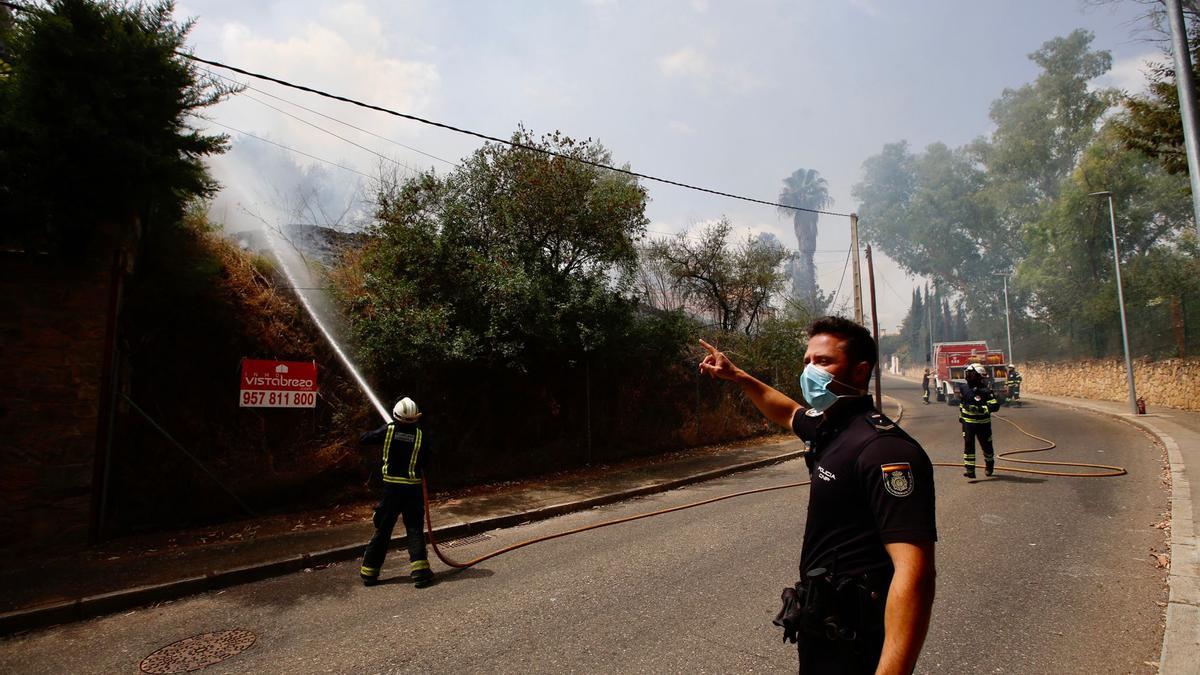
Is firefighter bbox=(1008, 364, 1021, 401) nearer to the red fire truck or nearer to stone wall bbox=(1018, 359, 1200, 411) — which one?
the red fire truck

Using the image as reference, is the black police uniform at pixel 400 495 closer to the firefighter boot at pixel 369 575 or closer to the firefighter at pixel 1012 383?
the firefighter boot at pixel 369 575

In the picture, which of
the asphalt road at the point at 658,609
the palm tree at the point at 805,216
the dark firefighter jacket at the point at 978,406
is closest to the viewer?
the asphalt road at the point at 658,609

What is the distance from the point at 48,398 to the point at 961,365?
3280 centimetres

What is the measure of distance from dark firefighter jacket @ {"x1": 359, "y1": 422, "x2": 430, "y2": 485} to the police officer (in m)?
4.57

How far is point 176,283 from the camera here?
8.12 m

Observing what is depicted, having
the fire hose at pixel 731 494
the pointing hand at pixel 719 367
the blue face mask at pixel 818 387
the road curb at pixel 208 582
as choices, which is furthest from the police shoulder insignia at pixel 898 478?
the road curb at pixel 208 582

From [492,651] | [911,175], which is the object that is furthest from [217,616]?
[911,175]

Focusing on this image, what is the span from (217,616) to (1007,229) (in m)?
72.8

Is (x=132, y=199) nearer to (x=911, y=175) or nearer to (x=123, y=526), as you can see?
(x=123, y=526)

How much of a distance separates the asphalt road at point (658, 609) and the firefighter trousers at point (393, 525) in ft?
0.83

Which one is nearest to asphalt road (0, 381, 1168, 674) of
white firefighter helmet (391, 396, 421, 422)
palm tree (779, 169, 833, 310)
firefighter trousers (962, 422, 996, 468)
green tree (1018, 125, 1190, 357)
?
white firefighter helmet (391, 396, 421, 422)

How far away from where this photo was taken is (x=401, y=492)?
5.69 metres

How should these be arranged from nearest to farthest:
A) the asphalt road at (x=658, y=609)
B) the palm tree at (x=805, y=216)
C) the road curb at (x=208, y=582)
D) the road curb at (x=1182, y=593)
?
1. the road curb at (x=1182, y=593)
2. the asphalt road at (x=658, y=609)
3. the road curb at (x=208, y=582)
4. the palm tree at (x=805, y=216)

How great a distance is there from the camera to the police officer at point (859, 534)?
159 cm
